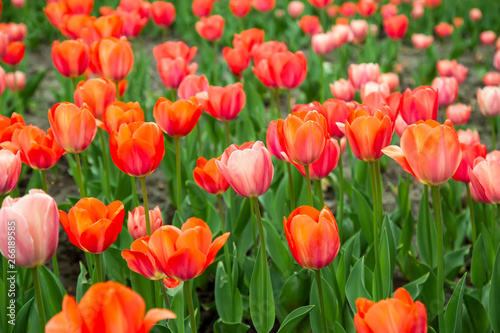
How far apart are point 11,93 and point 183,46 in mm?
1486

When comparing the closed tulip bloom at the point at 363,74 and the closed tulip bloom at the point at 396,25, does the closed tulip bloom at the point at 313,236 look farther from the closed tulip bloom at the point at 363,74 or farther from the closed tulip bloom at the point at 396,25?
the closed tulip bloom at the point at 396,25

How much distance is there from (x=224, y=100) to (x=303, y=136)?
657mm

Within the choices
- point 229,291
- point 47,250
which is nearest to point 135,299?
point 47,250

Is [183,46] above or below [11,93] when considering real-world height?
above

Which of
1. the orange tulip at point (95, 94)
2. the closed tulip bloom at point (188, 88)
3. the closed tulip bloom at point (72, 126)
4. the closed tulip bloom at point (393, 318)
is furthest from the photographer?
the closed tulip bloom at point (188, 88)

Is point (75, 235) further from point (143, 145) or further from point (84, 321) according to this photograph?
point (84, 321)

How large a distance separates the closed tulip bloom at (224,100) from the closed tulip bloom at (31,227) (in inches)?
39.3

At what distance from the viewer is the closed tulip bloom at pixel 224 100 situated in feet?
6.58

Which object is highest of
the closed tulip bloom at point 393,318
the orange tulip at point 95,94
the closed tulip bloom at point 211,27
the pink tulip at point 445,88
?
the orange tulip at point 95,94

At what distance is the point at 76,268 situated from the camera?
89.0 inches

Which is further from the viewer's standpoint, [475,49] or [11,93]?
[475,49]

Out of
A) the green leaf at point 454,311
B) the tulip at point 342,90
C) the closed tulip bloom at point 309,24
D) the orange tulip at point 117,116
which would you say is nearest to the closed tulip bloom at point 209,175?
the orange tulip at point 117,116

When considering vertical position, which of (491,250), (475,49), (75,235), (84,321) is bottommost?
(475,49)

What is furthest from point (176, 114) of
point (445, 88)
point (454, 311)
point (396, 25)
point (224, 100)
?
point (396, 25)
